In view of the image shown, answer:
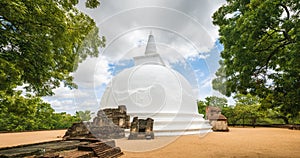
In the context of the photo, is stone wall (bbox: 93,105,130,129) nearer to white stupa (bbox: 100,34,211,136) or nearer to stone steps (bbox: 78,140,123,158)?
white stupa (bbox: 100,34,211,136)

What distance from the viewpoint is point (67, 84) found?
826 cm

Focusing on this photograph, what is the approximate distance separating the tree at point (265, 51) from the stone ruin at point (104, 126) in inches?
310

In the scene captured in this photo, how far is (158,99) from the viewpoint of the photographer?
15.9 meters

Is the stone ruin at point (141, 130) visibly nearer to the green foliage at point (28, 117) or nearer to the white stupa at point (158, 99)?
the white stupa at point (158, 99)

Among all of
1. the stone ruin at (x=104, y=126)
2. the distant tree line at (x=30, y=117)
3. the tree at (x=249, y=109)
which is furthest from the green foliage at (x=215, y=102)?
the stone ruin at (x=104, y=126)

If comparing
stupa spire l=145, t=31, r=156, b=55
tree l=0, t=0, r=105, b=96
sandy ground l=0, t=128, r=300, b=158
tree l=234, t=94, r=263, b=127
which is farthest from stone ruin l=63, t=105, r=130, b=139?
tree l=234, t=94, r=263, b=127

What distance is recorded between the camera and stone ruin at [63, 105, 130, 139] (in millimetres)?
11070

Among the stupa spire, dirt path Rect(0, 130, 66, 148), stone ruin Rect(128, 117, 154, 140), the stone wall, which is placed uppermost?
the stupa spire

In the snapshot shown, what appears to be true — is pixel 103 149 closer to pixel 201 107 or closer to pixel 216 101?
pixel 201 107

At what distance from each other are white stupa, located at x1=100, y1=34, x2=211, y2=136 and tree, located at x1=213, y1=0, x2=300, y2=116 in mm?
8732

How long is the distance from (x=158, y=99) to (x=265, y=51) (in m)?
10.5

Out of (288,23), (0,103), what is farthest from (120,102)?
(288,23)

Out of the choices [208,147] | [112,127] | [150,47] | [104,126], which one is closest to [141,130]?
[112,127]

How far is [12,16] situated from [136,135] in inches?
374
